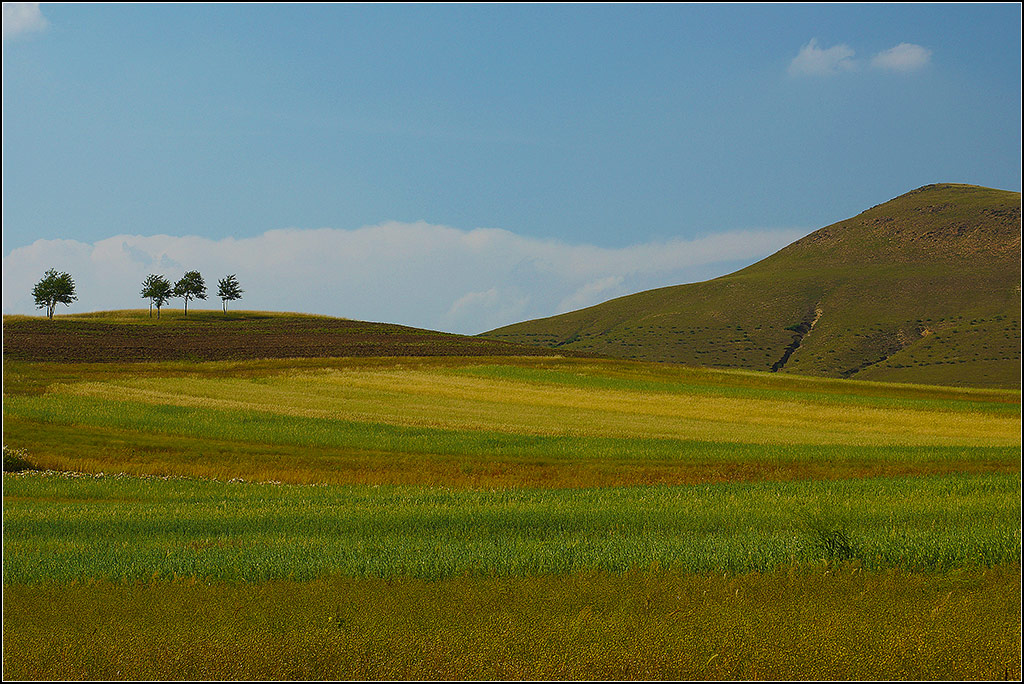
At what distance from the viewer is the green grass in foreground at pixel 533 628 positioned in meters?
7.10

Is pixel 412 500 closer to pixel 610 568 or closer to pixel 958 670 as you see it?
pixel 610 568

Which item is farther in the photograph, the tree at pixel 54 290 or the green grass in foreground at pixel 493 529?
the tree at pixel 54 290

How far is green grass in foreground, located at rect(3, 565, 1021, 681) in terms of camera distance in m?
7.10

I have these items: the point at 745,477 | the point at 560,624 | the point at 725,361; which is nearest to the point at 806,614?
the point at 560,624

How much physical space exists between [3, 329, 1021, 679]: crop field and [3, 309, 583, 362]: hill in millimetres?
44928

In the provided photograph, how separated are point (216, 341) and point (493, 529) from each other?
79017mm

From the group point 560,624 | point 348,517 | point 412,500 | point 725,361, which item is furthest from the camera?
point 725,361

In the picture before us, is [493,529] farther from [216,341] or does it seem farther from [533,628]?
[216,341]

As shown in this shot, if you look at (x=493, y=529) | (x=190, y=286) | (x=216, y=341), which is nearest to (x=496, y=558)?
(x=493, y=529)

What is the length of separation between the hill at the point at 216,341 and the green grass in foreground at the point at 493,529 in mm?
55815

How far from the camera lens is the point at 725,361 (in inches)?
6452

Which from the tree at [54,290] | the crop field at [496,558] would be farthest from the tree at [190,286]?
the crop field at [496,558]

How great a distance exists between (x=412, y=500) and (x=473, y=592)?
344 inches

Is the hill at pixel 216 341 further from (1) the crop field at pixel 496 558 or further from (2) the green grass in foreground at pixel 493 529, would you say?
(2) the green grass in foreground at pixel 493 529
